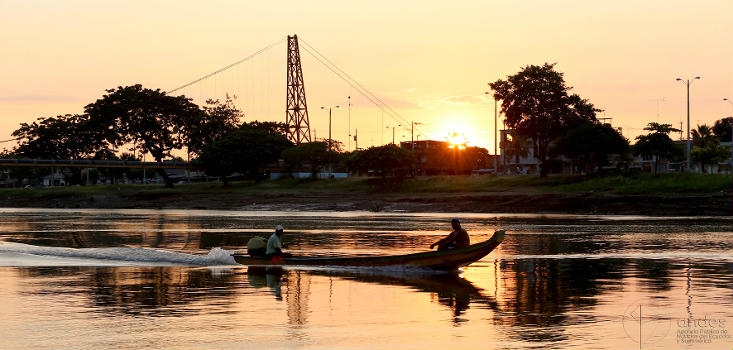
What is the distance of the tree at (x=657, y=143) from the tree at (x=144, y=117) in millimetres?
78366

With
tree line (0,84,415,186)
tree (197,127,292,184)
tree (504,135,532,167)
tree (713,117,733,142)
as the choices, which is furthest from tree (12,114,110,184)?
tree (713,117,733,142)

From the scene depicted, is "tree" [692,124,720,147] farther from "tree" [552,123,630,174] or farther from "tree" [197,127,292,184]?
"tree" [197,127,292,184]

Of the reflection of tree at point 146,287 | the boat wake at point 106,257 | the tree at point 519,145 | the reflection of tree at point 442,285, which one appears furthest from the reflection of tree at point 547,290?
the tree at point 519,145

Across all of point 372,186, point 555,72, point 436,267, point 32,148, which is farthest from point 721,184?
point 32,148

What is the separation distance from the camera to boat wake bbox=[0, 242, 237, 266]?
104 ft

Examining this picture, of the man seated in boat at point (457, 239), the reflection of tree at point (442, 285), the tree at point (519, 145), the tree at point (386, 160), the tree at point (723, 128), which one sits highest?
the tree at point (723, 128)

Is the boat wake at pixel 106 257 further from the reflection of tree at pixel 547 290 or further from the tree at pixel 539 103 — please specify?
the tree at pixel 539 103

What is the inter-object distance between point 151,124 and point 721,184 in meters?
92.5

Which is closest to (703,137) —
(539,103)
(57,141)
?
(539,103)

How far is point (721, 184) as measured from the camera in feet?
265

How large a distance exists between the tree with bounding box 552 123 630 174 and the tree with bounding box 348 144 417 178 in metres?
22.8

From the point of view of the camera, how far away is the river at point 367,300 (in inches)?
651

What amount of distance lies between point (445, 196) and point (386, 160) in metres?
Answer: 17.1

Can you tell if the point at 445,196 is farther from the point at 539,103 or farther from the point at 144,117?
the point at 144,117
